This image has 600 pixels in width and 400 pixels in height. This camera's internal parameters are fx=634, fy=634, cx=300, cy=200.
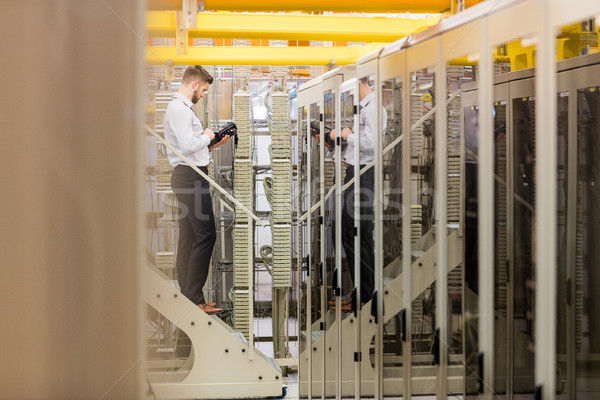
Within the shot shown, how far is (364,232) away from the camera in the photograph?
3297 mm

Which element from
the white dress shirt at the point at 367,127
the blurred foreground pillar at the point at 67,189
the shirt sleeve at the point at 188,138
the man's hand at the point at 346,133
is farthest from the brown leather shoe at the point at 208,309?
the blurred foreground pillar at the point at 67,189

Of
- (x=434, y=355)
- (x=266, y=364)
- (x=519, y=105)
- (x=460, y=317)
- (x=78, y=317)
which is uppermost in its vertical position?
(x=519, y=105)

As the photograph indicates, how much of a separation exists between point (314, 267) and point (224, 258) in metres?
1.80

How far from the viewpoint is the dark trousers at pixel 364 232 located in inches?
126

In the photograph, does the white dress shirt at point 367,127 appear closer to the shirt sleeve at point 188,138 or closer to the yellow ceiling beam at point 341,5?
the yellow ceiling beam at point 341,5

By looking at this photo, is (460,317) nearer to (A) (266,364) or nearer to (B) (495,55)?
(B) (495,55)

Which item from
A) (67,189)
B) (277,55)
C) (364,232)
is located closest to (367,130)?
(364,232)

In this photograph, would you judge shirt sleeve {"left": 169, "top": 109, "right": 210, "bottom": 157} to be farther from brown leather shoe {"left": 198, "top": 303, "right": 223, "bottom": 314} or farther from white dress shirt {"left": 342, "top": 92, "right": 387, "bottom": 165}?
brown leather shoe {"left": 198, "top": 303, "right": 223, "bottom": 314}

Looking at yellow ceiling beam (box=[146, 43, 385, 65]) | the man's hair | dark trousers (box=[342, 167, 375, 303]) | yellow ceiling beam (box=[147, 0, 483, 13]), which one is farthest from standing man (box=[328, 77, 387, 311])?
yellow ceiling beam (box=[146, 43, 385, 65])

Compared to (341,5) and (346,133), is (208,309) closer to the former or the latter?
(346,133)

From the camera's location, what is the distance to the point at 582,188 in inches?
86.9

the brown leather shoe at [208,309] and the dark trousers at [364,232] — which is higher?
the dark trousers at [364,232]

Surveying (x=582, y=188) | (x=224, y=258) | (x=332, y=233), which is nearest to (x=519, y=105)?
(x=582, y=188)

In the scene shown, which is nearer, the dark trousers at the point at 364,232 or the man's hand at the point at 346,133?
the dark trousers at the point at 364,232
